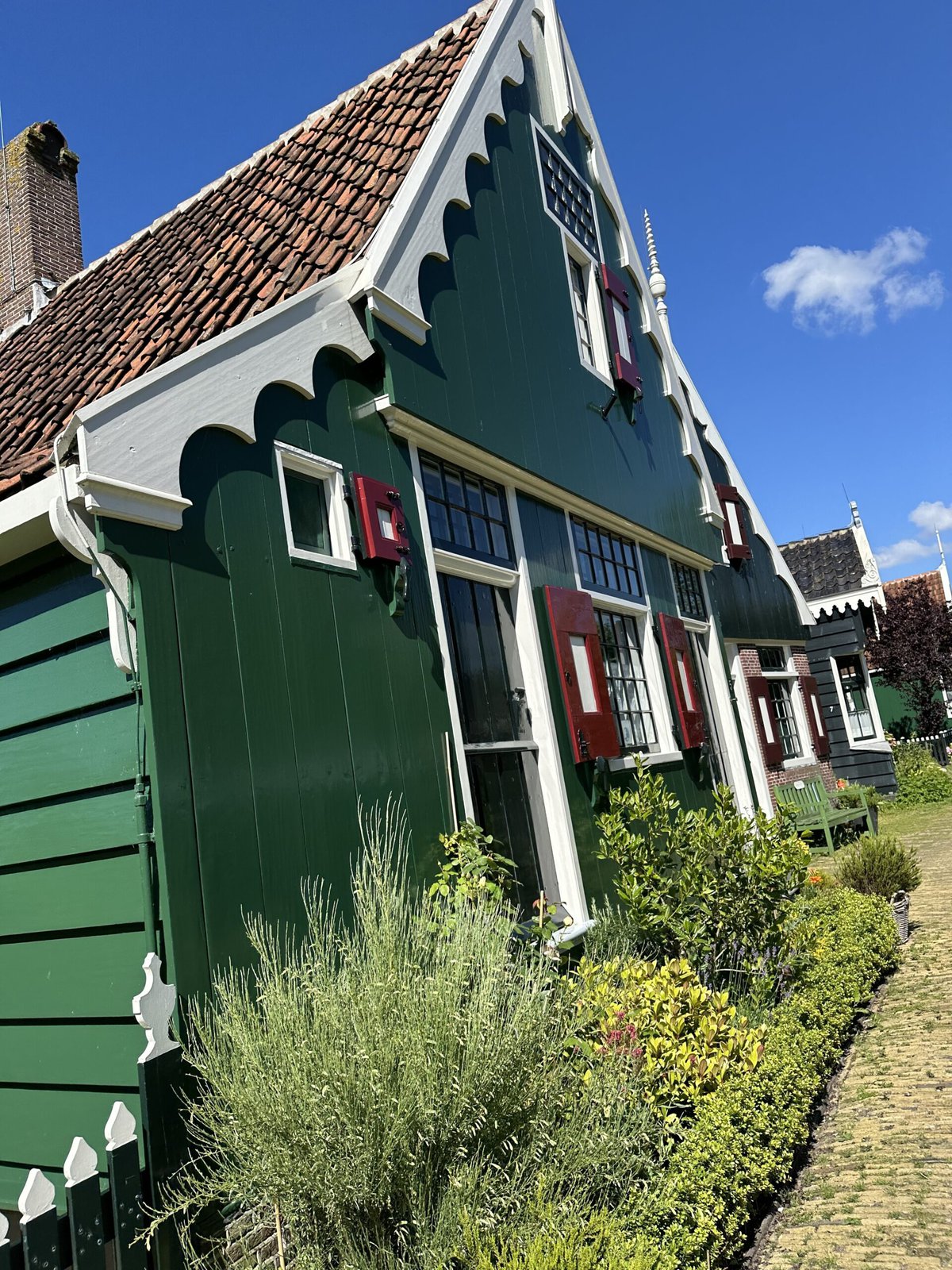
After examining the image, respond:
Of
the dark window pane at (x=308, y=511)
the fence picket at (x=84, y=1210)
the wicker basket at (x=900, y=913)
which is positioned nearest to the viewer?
the fence picket at (x=84, y=1210)

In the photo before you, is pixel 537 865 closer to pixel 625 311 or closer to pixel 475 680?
pixel 475 680

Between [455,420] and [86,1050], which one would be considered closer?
[86,1050]

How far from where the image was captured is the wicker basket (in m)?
8.42

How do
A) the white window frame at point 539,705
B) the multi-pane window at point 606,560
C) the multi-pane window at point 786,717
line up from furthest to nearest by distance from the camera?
1. the multi-pane window at point 786,717
2. the multi-pane window at point 606,560
3. the white window frame at point 539,705

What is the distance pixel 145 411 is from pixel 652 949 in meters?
4.89

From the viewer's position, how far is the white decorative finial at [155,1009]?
3.20 meters

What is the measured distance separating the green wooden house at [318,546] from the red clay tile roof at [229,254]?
37 millimetres

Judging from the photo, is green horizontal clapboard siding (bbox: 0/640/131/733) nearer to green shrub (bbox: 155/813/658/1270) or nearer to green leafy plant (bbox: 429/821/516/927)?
green shrub (bbox: 155/813/658/1270)

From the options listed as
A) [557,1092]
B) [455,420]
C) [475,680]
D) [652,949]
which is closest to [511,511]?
[455,420]

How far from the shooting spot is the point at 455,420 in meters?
5.98

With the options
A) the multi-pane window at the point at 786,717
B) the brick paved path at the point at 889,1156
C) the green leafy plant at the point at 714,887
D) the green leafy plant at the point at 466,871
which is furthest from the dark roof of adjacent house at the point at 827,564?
the green leafy plant at the point at 466,871

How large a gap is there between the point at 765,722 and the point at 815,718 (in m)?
3.08

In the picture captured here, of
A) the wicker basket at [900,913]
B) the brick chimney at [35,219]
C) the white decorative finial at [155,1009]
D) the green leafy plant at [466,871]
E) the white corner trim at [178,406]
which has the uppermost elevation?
the brick chimney at [35,219]

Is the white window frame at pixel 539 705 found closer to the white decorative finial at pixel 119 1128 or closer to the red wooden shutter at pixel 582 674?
the red wooden shutter at pixel 582 674
